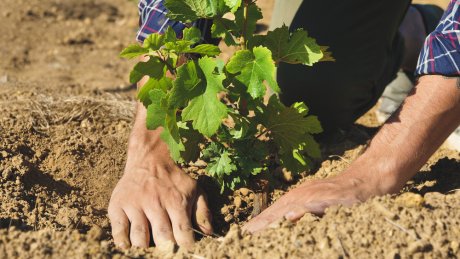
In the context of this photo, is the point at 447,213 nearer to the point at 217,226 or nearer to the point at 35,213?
the point at 217,226

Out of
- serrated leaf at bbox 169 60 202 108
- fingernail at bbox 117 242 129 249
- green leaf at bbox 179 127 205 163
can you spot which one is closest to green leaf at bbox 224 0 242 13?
serrated leaf at bbox 169 60 202 108

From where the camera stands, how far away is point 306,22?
315cm

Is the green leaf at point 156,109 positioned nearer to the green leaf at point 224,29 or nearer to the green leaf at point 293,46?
the green leaf at point 224,29

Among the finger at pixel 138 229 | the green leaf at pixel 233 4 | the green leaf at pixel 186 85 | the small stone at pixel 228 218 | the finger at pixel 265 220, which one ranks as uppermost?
the green leaf at pixel 233 4

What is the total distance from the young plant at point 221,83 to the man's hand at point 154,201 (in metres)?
0.15

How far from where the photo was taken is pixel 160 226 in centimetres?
223

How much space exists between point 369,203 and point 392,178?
301mm

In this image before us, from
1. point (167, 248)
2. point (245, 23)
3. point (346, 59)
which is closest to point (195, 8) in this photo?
point (245, 23)

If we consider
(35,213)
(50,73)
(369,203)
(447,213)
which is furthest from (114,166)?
(50,73)

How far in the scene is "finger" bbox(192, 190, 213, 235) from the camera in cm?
229

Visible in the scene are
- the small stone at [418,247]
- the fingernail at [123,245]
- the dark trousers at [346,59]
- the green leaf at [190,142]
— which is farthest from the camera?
the dark trousers at [346,59]

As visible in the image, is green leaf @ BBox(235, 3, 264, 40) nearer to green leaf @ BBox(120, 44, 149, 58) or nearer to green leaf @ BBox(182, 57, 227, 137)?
green leaf @ BBox(182, 57, 227, 137)

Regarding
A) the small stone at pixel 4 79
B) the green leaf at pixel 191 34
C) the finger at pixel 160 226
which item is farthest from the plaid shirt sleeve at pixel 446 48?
the small stone at pixel 4 79

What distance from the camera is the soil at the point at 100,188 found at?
1.86m
